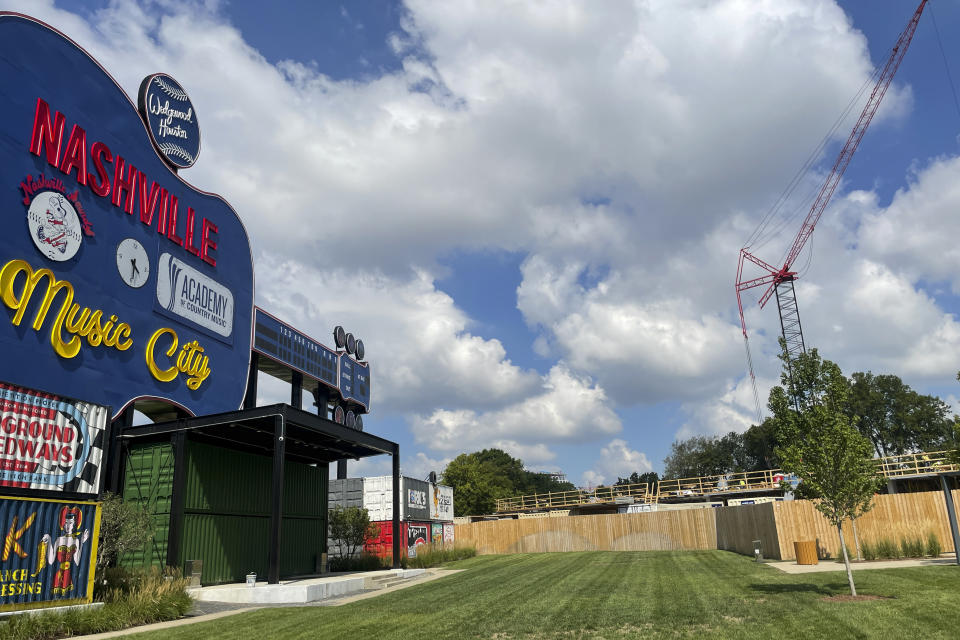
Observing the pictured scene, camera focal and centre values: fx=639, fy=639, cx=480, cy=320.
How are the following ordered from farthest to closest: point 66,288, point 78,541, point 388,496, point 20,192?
point 388,496
point 66,288
point 20,192
point 78,541

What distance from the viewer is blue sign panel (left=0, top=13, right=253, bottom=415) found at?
19172mm

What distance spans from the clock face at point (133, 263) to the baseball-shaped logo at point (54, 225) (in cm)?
192

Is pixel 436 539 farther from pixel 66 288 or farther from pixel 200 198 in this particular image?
pixel 66 288

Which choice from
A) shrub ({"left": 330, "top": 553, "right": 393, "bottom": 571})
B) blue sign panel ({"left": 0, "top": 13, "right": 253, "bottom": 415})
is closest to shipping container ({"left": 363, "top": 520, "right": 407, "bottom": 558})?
shrub ({"left": 330, "top": 553, "right": 393, "bottom": 571})

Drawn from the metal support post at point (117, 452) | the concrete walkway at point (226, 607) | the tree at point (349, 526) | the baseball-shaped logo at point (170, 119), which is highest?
the baseball-shaped logo at point (170, 119)

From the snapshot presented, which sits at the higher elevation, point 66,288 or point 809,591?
point 66,288

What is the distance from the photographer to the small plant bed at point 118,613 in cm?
1373

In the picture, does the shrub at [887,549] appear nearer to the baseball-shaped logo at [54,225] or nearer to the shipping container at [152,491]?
the shipping container at [152,491]

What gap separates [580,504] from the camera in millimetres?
64312

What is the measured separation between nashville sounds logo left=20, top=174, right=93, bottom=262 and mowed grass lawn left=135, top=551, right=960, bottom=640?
495 inches

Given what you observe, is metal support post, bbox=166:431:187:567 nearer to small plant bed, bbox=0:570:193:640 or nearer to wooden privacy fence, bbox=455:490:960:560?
small plant bed, bbox=0:570:193:640

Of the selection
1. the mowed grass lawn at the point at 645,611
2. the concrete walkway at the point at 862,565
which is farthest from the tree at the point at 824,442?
the concrete walkway at the point at 862,565

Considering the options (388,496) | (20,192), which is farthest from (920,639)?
(388,496)

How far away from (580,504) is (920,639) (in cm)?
5554
